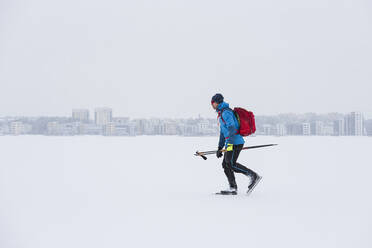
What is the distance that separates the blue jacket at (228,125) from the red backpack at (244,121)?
7 cm

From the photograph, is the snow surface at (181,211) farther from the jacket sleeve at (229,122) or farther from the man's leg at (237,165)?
the jacket sleeve at (229,122)

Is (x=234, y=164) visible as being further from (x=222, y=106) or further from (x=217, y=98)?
(x=217, y=98)

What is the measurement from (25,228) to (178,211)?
6.69 feet

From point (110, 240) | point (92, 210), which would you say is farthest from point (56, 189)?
point (110, 240)

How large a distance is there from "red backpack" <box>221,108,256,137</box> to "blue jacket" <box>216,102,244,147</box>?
7 centimetres

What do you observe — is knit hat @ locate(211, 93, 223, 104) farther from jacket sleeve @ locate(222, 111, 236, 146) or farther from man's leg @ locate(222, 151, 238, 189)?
man's leg @ locate(222, 151, 238, 189)

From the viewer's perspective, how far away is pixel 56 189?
831cm

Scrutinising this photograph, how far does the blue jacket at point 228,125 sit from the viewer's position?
6.99m

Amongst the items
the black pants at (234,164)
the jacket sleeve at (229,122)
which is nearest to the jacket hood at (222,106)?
the jacket sleeve at (229,122)

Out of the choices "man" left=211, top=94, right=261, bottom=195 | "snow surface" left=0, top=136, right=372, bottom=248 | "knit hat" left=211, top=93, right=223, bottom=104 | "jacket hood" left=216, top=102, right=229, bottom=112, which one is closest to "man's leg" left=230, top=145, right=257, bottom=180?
"man" left=211, top=94, right=261, bottom=195

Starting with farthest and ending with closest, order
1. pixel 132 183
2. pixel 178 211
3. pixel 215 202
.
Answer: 1. pixel 132 183
2. pixel 215 202
3. pixel 178 211

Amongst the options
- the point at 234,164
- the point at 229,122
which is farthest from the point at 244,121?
the point at 234,164

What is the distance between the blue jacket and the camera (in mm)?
6992

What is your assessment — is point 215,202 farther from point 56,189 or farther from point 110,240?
point 56,189
